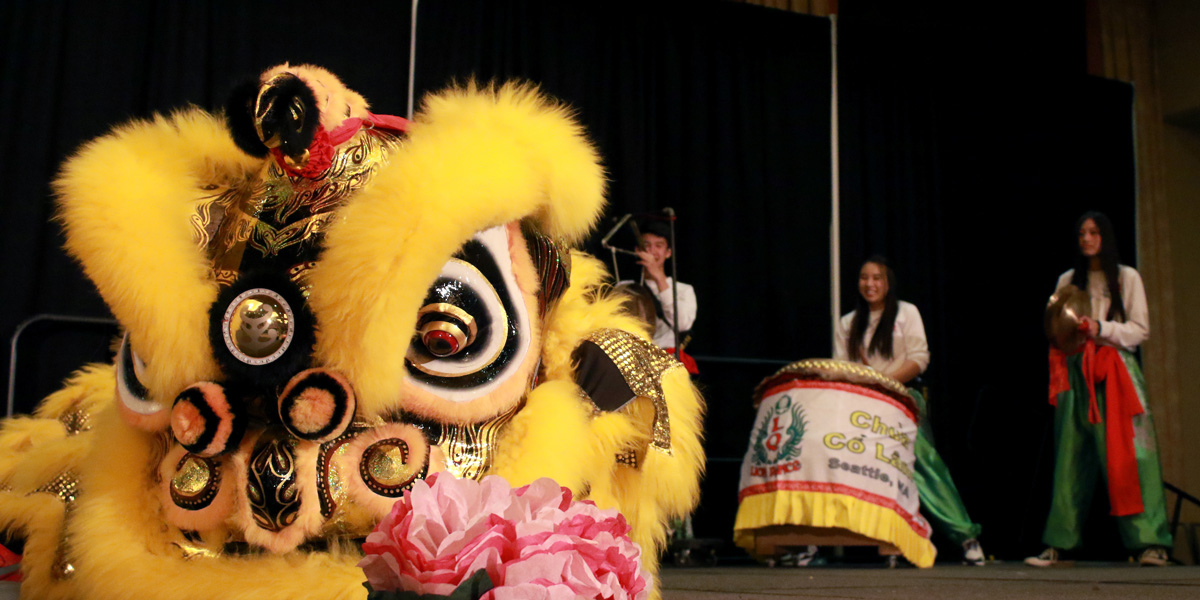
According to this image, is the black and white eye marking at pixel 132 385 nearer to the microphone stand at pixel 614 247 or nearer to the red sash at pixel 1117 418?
the microphone stand at pixel 614 247

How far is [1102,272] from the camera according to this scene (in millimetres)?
4430

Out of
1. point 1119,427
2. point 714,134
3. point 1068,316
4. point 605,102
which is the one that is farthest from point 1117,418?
point 605,102

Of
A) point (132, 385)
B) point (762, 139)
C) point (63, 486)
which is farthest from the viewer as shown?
point (762, 139)

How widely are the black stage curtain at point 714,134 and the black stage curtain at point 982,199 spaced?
315 millimetres

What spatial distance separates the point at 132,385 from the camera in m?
1.36

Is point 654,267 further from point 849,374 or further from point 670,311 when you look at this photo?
point 849,374

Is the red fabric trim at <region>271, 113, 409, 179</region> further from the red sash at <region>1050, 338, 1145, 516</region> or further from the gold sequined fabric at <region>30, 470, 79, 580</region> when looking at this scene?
the red sash at <region>1050, 338, 1145, 516</region>

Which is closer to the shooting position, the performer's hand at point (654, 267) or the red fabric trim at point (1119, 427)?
the red fabric trim at point (1119, 427)

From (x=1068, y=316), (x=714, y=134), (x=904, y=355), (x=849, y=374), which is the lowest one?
(x=849, y=374)

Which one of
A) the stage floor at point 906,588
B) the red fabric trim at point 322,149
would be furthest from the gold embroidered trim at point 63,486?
the stage floor at point 906,588

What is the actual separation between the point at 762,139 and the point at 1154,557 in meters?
2.69

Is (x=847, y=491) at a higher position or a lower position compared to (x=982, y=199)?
lower

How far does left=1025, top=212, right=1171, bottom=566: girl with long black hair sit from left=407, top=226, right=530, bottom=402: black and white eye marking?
3.49 m

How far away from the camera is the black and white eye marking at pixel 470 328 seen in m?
1.28
